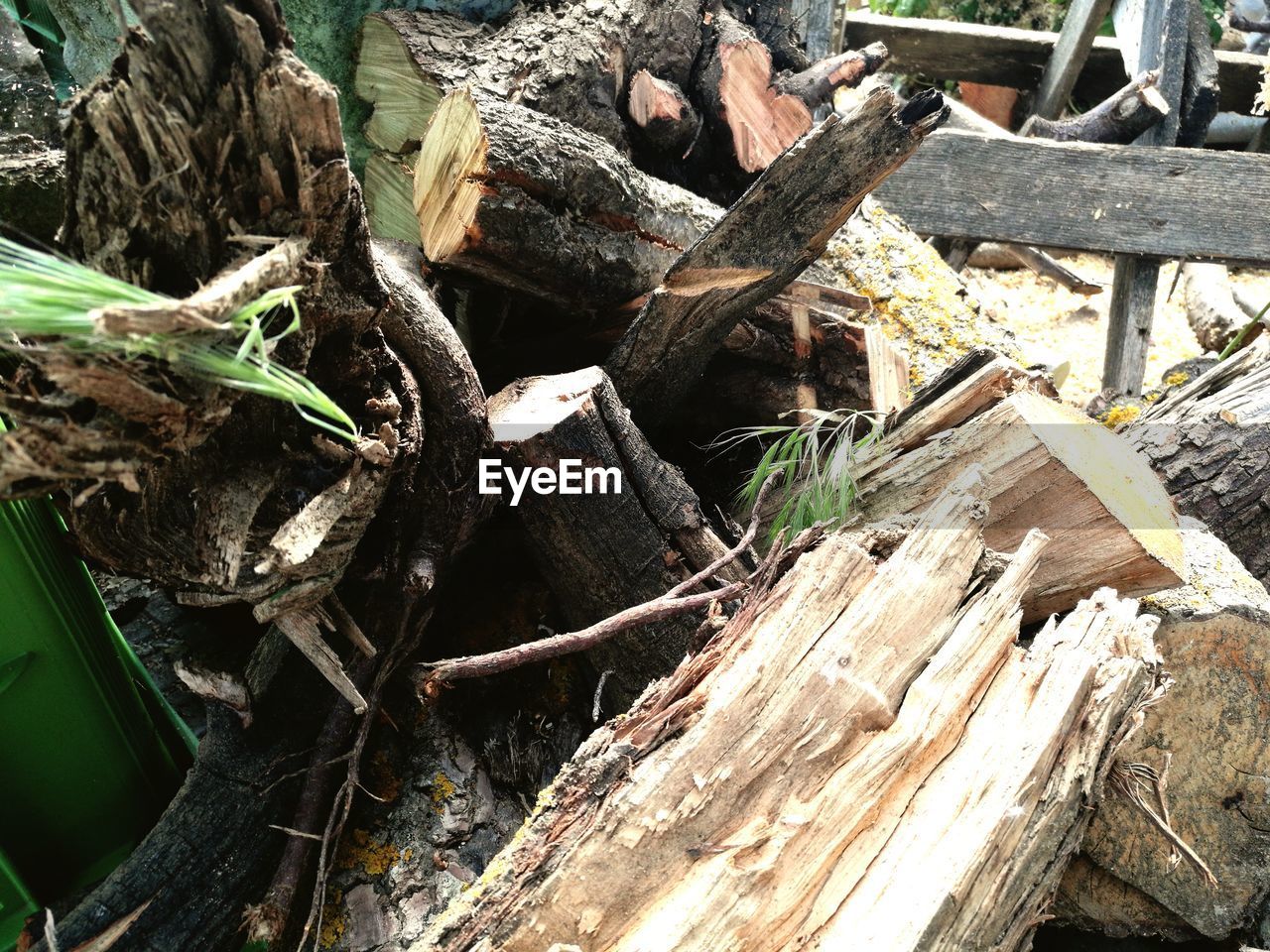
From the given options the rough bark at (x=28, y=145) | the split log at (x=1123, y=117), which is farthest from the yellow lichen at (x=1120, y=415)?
the rough bark at (x=28, y=145)

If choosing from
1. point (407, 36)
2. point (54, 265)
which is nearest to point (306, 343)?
point (54, 265)

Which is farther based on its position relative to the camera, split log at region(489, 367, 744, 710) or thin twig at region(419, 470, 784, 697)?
split log at region(489, 367, 744, 710)

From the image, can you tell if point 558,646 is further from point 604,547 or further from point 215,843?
point 215,843

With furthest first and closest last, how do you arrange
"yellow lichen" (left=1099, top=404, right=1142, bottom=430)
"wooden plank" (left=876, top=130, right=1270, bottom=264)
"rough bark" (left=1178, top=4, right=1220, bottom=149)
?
1. "rough bark" (left=1178, top=4, right=1220, bottom=149)
2. "wooden plank" (left=876, top=130, right=1270, bottom=264)
3. "yellow lichen" (left=1099, top=404, right=1142, bottom=430)

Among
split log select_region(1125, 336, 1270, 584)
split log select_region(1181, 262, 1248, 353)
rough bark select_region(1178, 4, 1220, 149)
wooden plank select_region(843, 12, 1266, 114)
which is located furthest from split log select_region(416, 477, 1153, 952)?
wooden plank select_region(843, 12, 1266, 114)

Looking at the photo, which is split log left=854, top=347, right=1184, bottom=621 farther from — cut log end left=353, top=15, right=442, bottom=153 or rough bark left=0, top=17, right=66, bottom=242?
rough bark left=0, top=17, right=66, bottom=242

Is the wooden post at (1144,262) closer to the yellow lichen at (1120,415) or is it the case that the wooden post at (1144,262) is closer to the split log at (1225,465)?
the yellow lichen at (1120,415)

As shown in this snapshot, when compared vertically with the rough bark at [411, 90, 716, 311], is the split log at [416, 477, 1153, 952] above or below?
below
